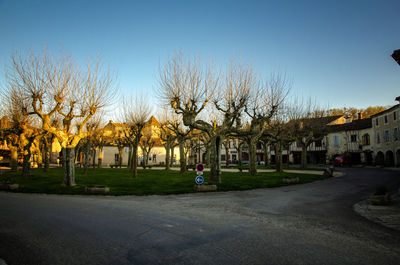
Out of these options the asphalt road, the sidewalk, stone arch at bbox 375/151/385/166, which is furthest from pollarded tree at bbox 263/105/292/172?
the asphalt road

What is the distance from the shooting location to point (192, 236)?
5340 millimetres

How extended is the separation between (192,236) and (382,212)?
22.4 feet

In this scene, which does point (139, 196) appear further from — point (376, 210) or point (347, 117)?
point (347, 117)

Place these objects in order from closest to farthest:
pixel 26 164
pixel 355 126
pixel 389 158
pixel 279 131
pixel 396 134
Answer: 1. pixel 26 164
2. pixel 279 131
3. pixel 396 134
4. pixel 389 158
5. pixel 355 126

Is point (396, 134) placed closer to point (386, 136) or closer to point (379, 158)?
point (386, 136)

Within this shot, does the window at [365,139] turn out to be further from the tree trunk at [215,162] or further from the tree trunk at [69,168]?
the tree trunk at [69,168]

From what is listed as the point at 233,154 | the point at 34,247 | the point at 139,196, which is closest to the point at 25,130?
the point at 139,196

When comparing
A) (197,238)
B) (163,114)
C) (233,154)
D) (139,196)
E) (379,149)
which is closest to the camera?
(197,238)

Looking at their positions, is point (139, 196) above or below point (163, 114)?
below

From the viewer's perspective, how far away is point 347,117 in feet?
190

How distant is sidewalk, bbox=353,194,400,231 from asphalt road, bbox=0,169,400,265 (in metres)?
0.36

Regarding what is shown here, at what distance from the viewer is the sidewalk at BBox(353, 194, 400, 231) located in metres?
6.91

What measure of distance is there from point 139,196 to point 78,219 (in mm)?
5226

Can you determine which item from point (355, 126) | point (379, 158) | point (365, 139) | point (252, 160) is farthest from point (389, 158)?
point (252, 160)
